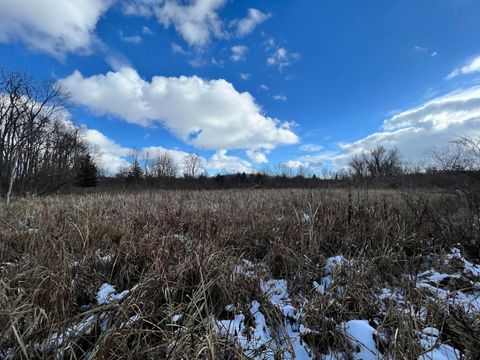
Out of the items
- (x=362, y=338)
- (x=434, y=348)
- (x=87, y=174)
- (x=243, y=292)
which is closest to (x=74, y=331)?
(x=243, y=292)

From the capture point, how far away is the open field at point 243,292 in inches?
66.0

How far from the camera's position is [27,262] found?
2494 mm

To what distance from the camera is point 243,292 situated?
236 centimetres

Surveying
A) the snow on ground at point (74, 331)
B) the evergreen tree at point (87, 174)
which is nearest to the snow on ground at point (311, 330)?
the snow on ground at point (74, 331)

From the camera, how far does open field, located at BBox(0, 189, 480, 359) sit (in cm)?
168

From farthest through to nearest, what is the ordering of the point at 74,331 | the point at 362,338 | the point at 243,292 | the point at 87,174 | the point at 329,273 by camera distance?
the point at 87,174
the point at 329,273
the point at 243,292
the point at 362,338
the point at 74,331

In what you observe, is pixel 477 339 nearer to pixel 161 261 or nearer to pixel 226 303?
pixel 226 303

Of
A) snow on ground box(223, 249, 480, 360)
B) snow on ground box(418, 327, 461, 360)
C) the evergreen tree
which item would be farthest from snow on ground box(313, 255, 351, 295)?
the evergreen tree

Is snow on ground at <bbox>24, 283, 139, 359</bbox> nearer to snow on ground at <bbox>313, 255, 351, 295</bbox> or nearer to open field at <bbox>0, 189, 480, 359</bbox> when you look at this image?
open field at <bbox>0, 189, 480, 359</bbox>

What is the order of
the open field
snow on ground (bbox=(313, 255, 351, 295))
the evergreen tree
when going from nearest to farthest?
1. the open field
2. snow on ground (bbox=(313, 255, 351, 295))
3. the evergreen tree

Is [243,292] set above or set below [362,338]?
above

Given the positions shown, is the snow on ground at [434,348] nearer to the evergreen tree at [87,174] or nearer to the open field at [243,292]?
the open field at [243,292]

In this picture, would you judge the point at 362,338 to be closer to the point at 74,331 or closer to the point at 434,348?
the point at 434,348

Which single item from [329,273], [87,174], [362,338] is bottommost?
[362,338]
